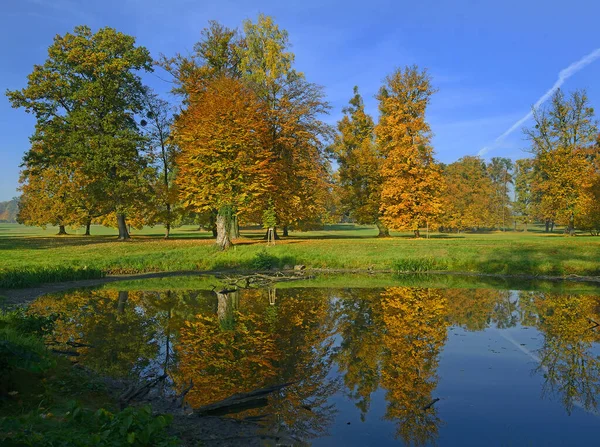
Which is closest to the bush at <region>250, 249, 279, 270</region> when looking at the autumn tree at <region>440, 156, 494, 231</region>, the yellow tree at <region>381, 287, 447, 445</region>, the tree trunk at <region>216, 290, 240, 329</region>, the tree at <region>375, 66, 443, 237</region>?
the tree trunk at <region>216, 290, 240, 329</region>

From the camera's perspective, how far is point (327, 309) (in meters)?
17.3

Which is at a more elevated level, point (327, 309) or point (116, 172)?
point (116, 172)

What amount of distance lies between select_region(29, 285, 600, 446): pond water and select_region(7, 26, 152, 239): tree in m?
28.0

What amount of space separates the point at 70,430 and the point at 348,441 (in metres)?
4.11

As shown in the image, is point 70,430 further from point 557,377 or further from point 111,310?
point 111,310

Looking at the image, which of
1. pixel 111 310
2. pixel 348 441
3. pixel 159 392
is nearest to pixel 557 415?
pixel 348 441

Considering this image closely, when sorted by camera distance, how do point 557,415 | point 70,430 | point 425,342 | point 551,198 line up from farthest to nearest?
1. point 551,198
2. point 425,342
3. point 557,415
4. point 70,430

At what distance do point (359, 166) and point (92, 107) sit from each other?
3128 cm

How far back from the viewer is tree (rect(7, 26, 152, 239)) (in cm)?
4350

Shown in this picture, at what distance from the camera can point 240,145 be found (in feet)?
114

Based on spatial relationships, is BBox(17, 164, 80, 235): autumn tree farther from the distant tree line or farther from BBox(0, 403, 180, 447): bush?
BBox(0, 403, 180, 447): bush

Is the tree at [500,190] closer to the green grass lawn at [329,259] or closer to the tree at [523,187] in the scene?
the tree at [523,187]

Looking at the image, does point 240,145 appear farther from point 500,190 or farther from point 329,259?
point 500,190

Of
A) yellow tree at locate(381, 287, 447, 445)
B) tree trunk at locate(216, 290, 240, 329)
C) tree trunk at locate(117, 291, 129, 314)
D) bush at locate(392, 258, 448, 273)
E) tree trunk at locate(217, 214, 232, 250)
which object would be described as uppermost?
tree trunk at locate(217, 214, 232, 250)
